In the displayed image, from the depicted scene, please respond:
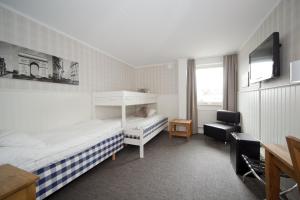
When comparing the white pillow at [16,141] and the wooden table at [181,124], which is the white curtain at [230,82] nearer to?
the wooden table at [181,124]

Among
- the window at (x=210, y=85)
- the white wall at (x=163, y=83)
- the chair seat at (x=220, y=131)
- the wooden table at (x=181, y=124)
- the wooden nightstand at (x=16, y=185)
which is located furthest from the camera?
the white wall at (x=163, y=83)

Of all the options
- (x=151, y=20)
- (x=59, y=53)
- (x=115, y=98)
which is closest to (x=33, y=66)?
(x=59, y=53)

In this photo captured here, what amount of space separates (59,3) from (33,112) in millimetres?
1571

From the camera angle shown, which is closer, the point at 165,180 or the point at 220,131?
the point at 165,180

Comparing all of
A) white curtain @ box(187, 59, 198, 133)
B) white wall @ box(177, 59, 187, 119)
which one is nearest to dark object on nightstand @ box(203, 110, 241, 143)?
white curtain @ box(187, 59, 198, 133)

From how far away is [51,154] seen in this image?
134 cm

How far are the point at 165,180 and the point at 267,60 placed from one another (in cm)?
221

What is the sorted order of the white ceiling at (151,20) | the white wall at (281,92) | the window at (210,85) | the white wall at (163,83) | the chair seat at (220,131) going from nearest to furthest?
1. the white wall at (281,92)
2. the white ceiling at (151,20)
3. the chair seat at (220,131)
4. the window at (210,85)
5. the white wall at (163,83)

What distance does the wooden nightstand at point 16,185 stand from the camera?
0.72m

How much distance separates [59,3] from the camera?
160cm

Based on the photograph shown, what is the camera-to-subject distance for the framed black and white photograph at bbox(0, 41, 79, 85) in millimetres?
1655

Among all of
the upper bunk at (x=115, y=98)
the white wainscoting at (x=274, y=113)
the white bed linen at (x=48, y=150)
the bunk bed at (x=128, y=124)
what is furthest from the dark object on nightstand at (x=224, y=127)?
the white bed linen at (x=48, y=150)

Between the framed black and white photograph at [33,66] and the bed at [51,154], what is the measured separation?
→ 85 cm

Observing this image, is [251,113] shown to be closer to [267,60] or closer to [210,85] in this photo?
[267,60]
